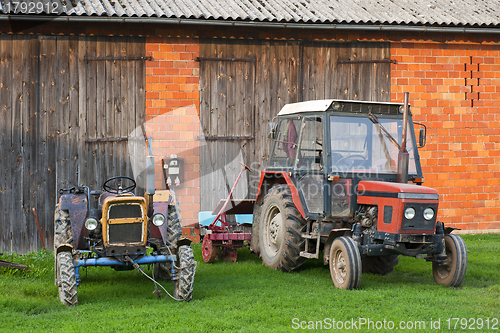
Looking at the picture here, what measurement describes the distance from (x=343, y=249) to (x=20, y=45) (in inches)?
247

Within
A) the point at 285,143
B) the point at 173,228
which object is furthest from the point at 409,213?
the point at 173,228

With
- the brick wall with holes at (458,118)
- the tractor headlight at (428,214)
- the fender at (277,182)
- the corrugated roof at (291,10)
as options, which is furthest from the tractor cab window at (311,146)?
the brick wall with holes at (458,118)

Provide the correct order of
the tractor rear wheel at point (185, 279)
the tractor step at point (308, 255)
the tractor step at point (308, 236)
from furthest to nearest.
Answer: the tractor step at point (308, 236) < the tractor step at point (308, 255) < the tractor rear wheel at point (185, 279)

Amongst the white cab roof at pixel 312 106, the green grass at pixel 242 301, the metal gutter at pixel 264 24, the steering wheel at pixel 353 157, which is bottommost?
the green grass at pixel 242 301

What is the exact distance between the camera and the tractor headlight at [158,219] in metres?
5.68

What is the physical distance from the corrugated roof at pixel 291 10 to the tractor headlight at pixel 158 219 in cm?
439

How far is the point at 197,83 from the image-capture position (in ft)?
31.1

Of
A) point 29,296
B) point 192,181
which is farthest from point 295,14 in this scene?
point 29,296

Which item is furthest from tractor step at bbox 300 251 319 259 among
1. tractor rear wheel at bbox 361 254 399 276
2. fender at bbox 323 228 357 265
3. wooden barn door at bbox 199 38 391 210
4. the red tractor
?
wooden barn door at bbox 199 38 391 210

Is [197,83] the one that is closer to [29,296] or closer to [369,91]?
[369,91]

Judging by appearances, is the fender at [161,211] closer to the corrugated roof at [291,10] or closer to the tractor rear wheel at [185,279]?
the tractor rear wheel at [185,279]

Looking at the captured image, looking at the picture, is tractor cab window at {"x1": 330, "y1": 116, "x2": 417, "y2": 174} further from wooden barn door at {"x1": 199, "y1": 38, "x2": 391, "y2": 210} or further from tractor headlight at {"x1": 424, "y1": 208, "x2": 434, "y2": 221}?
wooden barn door at {"x1": 199, "y1": 38, "x2": 391, "y2": 210}

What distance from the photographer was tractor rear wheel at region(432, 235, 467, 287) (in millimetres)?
5984

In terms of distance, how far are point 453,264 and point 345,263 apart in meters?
1.24
